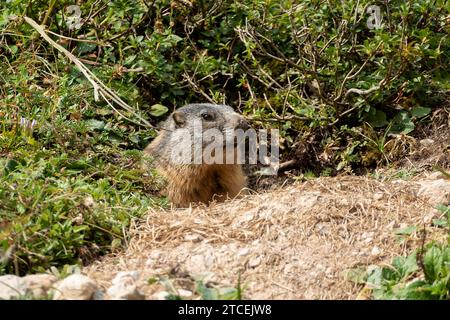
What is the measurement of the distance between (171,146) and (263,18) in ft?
5.40

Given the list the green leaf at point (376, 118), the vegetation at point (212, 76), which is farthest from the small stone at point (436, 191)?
the green leaf at point (376, 118)

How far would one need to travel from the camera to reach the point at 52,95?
7449 mm

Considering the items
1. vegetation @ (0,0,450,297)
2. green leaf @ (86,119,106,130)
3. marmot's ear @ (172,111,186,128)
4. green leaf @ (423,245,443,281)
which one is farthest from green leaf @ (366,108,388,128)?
green leaf @ (423,245,443,281)

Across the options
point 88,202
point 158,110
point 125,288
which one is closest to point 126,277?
point 125,288

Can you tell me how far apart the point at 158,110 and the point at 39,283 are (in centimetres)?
371

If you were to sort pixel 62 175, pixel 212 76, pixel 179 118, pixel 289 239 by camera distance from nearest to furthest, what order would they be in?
pixel 289 239
pixel 62 175
pixel 179 118
pixel 212 76

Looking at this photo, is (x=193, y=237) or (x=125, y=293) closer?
(x=125, y=293)

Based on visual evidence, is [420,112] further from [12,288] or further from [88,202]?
[12,288]

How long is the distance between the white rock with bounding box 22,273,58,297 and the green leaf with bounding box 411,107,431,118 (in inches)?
168

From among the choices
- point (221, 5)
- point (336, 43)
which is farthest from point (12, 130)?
point (336, 43)

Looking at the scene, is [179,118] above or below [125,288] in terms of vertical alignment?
above

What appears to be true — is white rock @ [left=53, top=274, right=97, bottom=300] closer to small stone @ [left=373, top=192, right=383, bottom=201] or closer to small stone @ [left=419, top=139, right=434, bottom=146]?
small stone @ [left=373, top=192, right=383, bottom=201]

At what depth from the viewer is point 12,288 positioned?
4227mm

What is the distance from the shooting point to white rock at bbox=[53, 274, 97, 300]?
4152 mm
